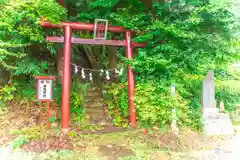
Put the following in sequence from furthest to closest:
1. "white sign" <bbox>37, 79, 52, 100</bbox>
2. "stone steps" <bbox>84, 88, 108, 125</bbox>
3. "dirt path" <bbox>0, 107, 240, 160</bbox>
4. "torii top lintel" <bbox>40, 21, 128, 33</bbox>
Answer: "stone steps" <bbox>84, 88, 108, 125</bbox>
"torii top lintel" <bbox>40, 21, 128, 33</bbox>
"white sign" <bbox>37, 79, 52, 100</bbox>
"dirt path" <bbox>0, 107, 240, 160</bbox>

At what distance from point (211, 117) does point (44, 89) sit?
5.27 m

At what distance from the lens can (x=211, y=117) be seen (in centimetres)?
651

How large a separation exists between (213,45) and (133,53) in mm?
2575

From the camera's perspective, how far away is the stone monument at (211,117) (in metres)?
6.37

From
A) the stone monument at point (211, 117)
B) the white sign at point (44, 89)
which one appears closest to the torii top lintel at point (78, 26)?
the white sign at point (44, 89)

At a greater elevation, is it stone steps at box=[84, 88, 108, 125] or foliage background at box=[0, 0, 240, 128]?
foliage background at box=[0, 0, 240, 128]

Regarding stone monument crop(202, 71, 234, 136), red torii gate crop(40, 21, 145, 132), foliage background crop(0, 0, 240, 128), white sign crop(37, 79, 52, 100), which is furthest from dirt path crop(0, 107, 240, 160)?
white sign crop(37, 79, 52, 100)

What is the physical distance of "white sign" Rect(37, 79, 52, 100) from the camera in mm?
5367

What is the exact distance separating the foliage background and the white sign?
1041 mm

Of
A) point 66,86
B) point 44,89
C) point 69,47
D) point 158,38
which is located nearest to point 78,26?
point 69,47

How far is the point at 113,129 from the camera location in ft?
20.9

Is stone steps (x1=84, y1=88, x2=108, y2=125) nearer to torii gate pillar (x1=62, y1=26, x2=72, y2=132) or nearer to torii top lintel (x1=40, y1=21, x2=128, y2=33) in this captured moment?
torii gate pillar (x1=62, y1=26, x2=72, y2=132)

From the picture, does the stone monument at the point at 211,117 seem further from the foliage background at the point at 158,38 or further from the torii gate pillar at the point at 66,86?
the torii gate pillar at the point at 66,86

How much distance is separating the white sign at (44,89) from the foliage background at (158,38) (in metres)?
1.04
